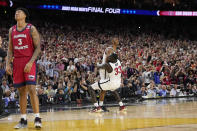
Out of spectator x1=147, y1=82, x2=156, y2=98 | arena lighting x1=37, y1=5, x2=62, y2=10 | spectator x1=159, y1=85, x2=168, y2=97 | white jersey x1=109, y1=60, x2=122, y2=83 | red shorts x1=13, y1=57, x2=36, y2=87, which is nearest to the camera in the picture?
red shorts x1=13, y1=57, x2=36, y2=87

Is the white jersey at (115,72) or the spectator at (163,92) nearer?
the white jersey at (115,72)

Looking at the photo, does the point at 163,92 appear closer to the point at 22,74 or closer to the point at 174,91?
the point at 174,91

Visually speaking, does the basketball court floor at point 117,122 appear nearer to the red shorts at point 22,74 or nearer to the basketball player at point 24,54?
the basketball player at point 24,54

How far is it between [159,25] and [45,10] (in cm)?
1099

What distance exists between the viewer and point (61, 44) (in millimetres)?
23484

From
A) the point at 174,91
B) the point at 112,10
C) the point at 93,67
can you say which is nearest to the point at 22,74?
the point at 93,67

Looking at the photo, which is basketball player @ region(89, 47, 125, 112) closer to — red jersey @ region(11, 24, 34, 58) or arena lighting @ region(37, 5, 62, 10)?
red jersey @ region(11, 24, 34, 58)

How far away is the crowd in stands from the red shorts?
4612mm

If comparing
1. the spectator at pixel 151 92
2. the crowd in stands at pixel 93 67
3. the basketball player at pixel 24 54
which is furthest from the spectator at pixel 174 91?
the basketball player at pixel 24 54

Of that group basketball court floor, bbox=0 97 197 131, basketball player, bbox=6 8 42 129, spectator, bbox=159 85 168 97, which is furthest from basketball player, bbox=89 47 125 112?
spectator, bbox=159 85 168 97

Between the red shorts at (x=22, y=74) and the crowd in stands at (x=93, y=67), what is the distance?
15.1 ft

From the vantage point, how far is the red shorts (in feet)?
23.9

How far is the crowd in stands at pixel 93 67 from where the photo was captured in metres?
16.3

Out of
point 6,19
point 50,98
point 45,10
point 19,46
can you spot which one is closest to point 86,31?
point 45,10
